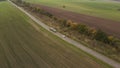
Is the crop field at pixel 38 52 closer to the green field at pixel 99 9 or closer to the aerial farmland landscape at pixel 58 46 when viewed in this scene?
the aerial farmland landscape at pixel 58 46

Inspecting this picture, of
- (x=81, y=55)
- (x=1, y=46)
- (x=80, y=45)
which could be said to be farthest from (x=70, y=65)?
(x=1, y=46)

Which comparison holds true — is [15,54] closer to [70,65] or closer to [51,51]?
[51,51]

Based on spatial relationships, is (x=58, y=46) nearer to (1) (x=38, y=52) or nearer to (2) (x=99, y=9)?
(1) (x=38, y=52)

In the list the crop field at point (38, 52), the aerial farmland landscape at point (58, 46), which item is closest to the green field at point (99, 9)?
the aerial farmland landscape at point (58, 46)

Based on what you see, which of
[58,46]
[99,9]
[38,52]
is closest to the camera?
[38,52]

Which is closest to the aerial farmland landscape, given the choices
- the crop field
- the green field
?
the crop field

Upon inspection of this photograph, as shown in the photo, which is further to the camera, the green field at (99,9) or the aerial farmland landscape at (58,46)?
the green field at (99,9)

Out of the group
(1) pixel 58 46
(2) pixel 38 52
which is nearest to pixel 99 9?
(1) pixel 58 46

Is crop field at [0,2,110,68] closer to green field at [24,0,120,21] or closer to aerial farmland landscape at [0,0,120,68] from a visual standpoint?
aerial farmland landscape at [0,0,120,68]
